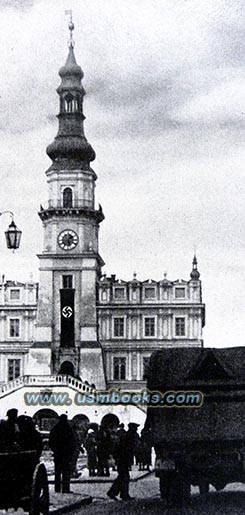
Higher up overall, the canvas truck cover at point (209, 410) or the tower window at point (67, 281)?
the tower window at point (67, 281)

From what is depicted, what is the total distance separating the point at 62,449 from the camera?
20.6 m

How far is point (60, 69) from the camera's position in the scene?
7788 centimetres

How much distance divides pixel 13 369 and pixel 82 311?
6191 millimetres

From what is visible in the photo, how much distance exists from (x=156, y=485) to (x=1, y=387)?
141 ft

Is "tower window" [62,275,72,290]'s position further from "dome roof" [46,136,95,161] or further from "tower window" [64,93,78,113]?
"tower window" [64,93,78,113]

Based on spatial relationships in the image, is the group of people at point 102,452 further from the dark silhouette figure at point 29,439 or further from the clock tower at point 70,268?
the clock tower at point 70,268

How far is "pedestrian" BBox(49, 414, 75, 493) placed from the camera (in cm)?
2058

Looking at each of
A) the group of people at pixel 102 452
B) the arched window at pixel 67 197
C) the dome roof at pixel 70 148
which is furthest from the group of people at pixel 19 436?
the dome roof at pixel 70 148

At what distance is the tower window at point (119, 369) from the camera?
73.0 m

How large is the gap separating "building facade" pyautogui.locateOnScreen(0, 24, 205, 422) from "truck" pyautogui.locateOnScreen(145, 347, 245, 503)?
53185mm

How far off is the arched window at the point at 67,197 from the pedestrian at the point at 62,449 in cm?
5393

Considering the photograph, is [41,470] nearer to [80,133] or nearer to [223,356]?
[223,356]

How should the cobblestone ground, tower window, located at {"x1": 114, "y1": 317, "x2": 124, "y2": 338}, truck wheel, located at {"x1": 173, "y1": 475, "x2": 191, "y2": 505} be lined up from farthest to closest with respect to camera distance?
tower window, located at {"x1": 114, "y1": 317, "x2": 124, "y2": 338}, truck wheel, located at {"x1": 173, "y1": 475, "x2": 191, "y2": 505}, the cobblestone ground

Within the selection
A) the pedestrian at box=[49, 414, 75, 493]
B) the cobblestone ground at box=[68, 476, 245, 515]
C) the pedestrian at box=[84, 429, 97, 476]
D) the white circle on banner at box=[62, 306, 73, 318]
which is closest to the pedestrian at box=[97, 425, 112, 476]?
the pedestrian at box=[84, 429, 97, 476]
